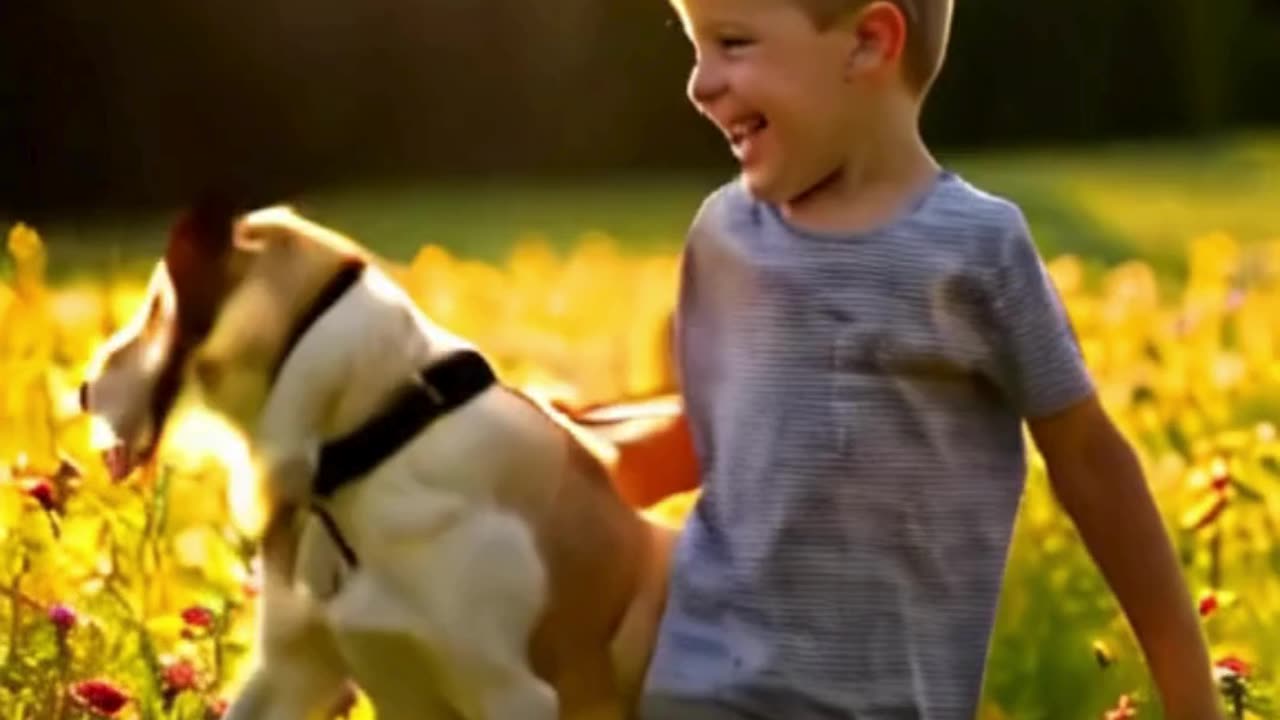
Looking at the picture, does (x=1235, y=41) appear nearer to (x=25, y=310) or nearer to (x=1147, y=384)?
(x=1147, y=384)

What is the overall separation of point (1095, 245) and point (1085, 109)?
52 centimetres

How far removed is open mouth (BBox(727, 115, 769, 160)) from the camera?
1.41 metres

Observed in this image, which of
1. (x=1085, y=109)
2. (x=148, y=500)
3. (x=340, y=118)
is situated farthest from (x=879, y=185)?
(x=1085, y=109)

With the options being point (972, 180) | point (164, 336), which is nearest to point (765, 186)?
point (164, 336)

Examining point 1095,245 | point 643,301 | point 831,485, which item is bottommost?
point 1095,245

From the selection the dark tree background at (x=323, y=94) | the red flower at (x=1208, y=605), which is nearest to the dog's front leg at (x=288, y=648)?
the dark tree background at (x=323, y=94)

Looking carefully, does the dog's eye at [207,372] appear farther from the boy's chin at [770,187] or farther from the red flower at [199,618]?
the red flower at [199,618]

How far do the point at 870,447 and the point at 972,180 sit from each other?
1643mm

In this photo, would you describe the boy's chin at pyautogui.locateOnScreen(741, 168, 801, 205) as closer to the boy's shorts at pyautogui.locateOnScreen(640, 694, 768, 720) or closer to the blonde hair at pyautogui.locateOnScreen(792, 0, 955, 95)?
the blonde hair at pyautogui.locateOnScreen(792, 0, 955, 95)

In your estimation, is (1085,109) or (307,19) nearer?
(307,19)

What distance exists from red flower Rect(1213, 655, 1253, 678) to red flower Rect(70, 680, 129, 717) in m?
0.80

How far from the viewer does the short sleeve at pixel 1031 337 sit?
1.37 metres

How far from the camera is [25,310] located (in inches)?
76.2

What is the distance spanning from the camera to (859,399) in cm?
138
